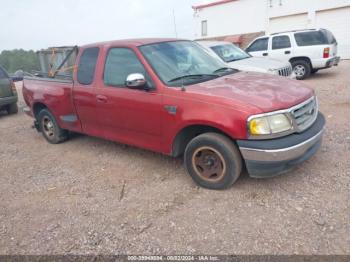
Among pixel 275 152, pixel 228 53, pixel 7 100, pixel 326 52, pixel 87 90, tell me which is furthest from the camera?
pixel 326 52

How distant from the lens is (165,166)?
170 inches

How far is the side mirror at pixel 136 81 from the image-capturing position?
3514 millimetres

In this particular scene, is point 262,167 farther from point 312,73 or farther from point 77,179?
point 312,73

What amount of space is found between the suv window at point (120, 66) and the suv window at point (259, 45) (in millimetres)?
8531

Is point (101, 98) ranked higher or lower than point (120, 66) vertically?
lower

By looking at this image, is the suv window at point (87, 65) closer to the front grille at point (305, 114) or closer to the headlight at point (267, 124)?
the headlight at point (267, 124)

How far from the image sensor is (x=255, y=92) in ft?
10.8

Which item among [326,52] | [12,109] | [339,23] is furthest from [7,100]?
[339,23]

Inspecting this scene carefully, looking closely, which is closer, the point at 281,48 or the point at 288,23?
the point at 281,48

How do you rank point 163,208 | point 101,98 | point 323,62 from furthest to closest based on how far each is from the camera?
1. point 323,62
2. point 101,98
3. point 163,208

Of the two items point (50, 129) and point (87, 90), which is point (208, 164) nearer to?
point (87, 90)

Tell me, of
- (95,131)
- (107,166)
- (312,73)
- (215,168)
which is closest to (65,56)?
(95,131)

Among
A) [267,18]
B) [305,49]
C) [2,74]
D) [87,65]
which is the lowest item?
[305,49]

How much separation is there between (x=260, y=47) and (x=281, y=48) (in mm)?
873
